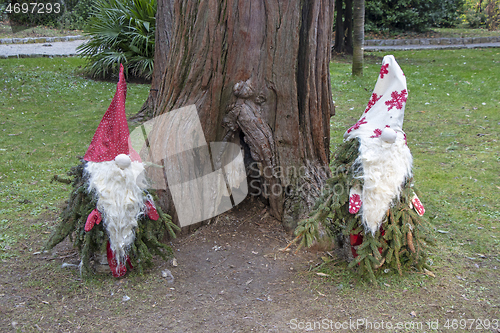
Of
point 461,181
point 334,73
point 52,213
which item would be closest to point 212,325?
point 52,213

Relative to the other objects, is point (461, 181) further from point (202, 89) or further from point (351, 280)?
point (202, 89)

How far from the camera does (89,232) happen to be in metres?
2.95

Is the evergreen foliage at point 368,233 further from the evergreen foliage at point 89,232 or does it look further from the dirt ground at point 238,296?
the evergreen foliage at point 89,232

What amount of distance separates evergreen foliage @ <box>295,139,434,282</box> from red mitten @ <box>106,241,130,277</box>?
134cm

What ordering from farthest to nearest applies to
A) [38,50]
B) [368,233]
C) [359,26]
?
[38,50], [359,26], [368,233]

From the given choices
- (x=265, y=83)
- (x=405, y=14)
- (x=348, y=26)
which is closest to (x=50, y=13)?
(x=348, y=26)

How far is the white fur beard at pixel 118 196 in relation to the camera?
2.89 metres

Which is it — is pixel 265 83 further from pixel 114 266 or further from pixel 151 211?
pixel 114 266

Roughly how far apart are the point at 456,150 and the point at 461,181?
115 cm

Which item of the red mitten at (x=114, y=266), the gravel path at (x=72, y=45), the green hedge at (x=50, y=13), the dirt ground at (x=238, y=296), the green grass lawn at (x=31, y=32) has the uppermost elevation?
the green hedge at (x=50, y=13)

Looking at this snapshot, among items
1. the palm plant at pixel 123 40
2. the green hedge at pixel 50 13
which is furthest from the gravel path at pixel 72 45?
the palm plant at pixel 123 40

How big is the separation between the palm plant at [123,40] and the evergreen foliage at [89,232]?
7.36 m

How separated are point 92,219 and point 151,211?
0.41 meters

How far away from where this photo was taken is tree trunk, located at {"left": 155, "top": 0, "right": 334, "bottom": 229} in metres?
3.44
